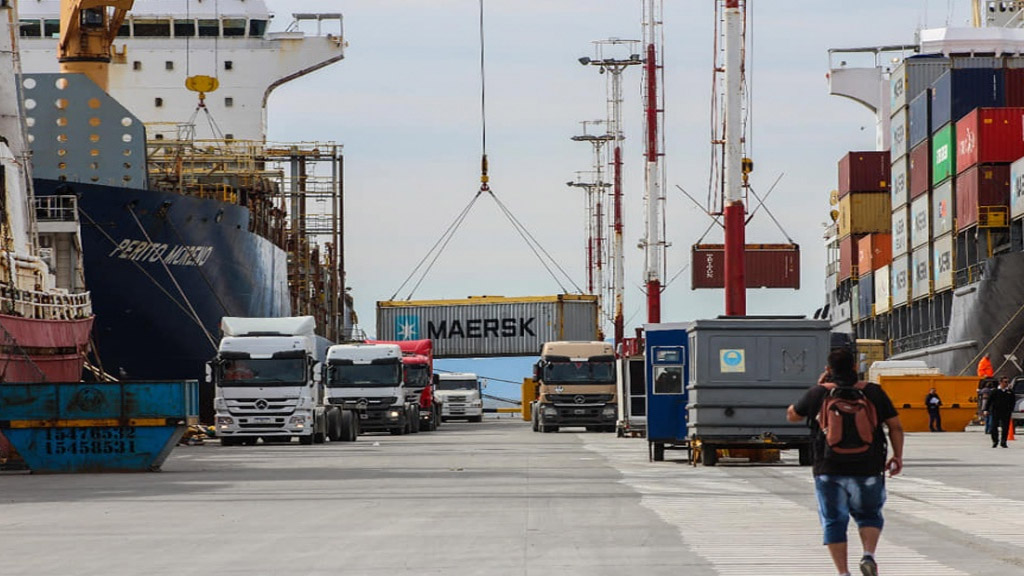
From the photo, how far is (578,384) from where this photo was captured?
167 ft

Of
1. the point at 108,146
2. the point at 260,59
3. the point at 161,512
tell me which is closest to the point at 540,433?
the point at 108,146

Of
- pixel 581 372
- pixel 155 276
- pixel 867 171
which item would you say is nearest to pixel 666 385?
pixel 581 372

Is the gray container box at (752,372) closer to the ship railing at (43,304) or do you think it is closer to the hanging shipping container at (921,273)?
the ship railing at (43,304)

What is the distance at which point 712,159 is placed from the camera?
136 feet

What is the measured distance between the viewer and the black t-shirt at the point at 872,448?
10.8m

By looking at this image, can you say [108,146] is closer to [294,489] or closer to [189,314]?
[189,314]

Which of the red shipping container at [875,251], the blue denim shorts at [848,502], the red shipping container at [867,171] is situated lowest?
the blue denim shorts at [848,502]

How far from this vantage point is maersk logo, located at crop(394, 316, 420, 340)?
3573 inches

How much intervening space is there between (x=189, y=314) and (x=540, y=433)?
36.7ft

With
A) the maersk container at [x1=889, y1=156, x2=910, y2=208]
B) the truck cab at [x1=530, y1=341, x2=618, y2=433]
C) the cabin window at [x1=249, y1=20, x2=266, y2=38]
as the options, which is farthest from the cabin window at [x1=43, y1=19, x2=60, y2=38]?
the maersk container at [x1=889, y1=156, x2=910, y2=208]

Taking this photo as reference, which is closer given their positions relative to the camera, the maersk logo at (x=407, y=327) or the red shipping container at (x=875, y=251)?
the red shipping container at (x=875, y=251)

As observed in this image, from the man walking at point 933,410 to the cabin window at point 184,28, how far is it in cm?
3331

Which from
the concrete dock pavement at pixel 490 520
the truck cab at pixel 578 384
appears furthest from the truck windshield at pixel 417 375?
the concrete dock pavement at pixel 490 520

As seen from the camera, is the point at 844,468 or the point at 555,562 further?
the point at 555,562
